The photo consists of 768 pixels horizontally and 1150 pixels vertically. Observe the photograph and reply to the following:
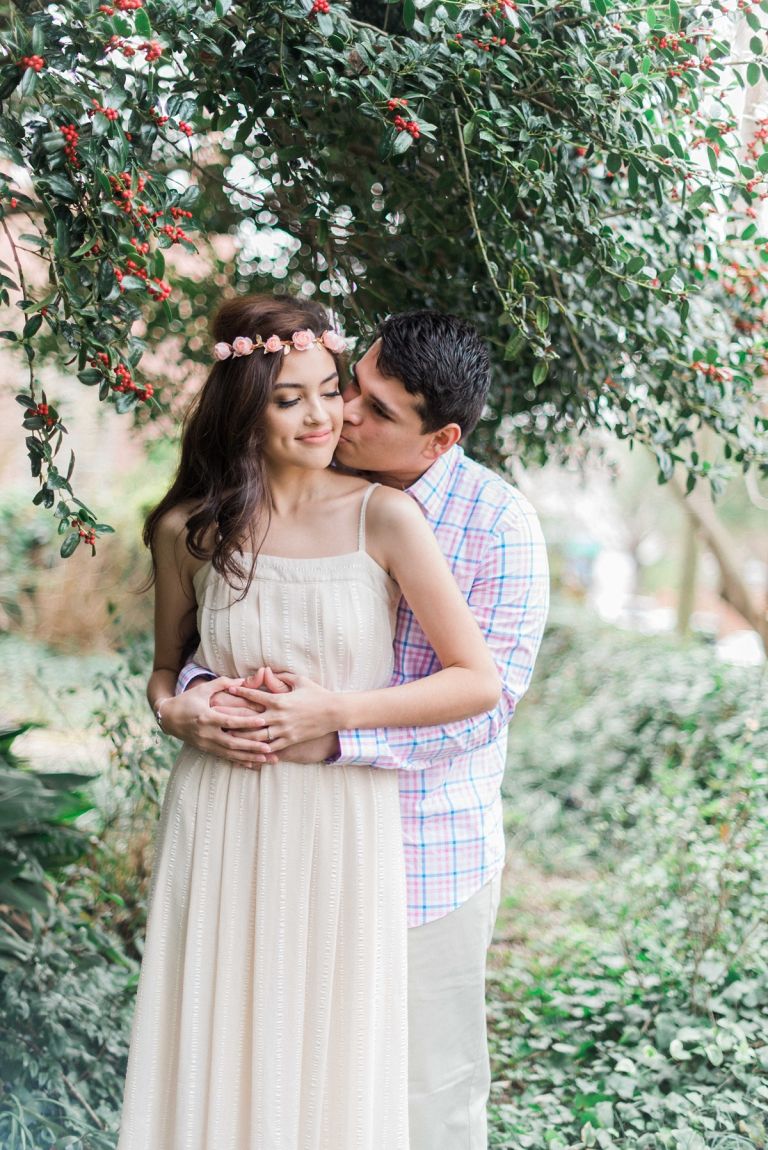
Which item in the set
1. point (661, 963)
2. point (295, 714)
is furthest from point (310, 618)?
point (661, 963)

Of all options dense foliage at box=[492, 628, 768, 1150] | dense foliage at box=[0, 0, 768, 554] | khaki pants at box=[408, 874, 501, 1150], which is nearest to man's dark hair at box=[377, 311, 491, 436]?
dense foliage at box=[0, 0, 768, 554]

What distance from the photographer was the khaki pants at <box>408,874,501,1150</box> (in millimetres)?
2109

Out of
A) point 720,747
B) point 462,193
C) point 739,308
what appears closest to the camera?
point 462,193

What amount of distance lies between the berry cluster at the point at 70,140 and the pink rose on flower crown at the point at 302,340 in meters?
0.48

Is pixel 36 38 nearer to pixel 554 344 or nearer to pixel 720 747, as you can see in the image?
pixel 554 344

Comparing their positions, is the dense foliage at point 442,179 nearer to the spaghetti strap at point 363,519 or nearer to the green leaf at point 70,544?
the green leaf at point 70,544

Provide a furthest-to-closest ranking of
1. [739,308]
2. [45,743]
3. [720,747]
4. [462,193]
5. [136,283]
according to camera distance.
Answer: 1. [45,743]
2. [720,747]
3. [739,308]
4. [462,193]
5. [136,283]

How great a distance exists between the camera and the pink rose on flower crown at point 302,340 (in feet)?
6.58

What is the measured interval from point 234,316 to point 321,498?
0.37 meters

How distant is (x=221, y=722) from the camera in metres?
1.94

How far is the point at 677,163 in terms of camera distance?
2.14m

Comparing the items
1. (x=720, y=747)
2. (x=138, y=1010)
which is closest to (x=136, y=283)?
(x=138, y=1010)

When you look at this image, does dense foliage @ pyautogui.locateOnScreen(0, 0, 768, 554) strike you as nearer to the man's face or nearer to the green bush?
the man's face

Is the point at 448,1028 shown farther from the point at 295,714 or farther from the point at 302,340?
the point at 302,340
